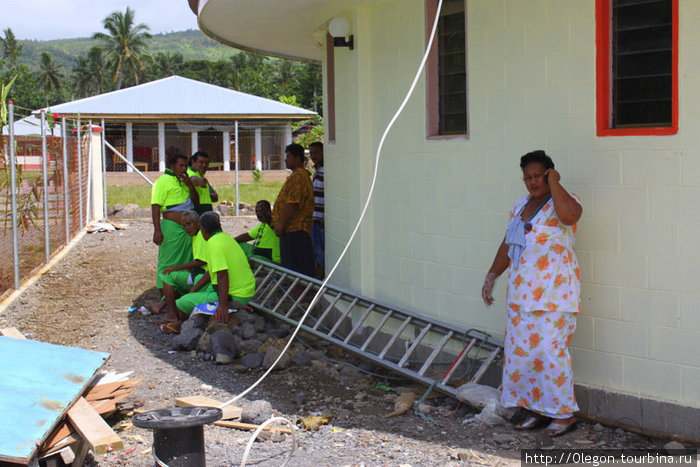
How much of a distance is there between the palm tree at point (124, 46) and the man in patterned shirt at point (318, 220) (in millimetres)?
66683

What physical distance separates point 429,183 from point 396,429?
2055 millimetres

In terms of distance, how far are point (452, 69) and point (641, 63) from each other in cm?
166

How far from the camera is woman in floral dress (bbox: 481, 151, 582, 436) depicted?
4.98 meters

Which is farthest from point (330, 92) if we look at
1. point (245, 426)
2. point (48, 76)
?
point (48, 76)

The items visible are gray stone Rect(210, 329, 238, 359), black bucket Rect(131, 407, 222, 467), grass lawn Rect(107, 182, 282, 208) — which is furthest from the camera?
grass lawn Rect(107, 182, 282, 208)

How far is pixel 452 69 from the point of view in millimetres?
6332

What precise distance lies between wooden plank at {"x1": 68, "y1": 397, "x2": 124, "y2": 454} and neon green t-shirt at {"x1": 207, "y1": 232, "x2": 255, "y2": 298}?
2.55 metres

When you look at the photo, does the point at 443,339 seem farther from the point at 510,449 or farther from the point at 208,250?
the point at 208,250

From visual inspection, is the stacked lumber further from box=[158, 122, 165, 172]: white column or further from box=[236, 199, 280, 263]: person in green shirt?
box=[158, 122, 165, 172]: white column

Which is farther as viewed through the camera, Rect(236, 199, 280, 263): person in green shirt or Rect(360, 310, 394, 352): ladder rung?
Rect(236, 199, 280, 263): person in green shirt

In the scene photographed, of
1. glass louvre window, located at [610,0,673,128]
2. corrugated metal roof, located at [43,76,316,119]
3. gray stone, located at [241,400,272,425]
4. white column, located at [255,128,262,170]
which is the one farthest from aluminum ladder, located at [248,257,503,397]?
white column, located at [255,128,262,170]

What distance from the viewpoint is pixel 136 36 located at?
3027 inches

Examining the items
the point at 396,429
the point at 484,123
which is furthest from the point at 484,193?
the point at 396,429

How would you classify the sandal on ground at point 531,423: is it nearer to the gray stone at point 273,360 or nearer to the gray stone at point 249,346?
the gray stone at point 273,360
